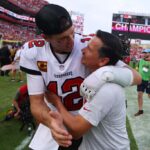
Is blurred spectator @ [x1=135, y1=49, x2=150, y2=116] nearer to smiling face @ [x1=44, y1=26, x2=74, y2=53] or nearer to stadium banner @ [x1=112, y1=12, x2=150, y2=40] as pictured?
smiling face @ [x1=44, y1=26, x2=74, y2=53]

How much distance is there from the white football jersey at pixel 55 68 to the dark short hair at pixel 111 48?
33 cm

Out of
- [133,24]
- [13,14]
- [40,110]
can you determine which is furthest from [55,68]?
[133,24]

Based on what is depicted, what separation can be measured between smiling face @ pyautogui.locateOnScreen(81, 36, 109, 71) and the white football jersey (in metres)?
0.21

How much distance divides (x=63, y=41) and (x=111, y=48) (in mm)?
337

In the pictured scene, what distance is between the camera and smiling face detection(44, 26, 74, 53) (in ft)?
8.02

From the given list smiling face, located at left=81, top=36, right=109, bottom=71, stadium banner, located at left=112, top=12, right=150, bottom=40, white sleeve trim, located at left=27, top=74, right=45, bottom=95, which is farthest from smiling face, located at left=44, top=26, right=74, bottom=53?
stadium banner, located at left=112, top=12, right=150, bottom=40

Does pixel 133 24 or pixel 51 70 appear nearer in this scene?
pixel 51 70

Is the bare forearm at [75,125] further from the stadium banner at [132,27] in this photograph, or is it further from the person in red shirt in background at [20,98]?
the stadium banner at [132,27]

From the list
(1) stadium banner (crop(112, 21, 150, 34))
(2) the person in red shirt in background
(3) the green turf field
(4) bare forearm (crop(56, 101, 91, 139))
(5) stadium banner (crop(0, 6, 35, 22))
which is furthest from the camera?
(1) stadium banner (crop(112, 21, 150, 34))

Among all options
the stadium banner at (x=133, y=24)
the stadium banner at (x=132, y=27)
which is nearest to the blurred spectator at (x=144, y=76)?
the stadium banner at (x=133, y=24)

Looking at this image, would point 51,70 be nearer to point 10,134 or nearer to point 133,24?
point 10,134

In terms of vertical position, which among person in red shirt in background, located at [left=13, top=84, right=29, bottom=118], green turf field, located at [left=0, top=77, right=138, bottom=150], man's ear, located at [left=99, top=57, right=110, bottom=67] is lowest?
green turf field, located at [left=0, top=77, right=138, bottom=150]

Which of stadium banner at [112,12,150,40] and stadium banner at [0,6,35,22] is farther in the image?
stadium banner at [112,12,150,40]

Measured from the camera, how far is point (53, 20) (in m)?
2.38
